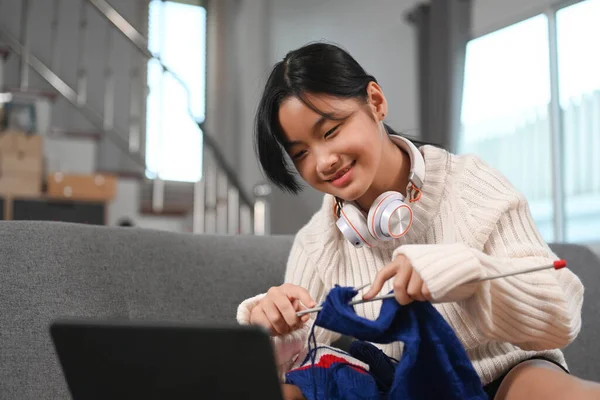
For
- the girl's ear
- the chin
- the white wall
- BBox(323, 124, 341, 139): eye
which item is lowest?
the chin

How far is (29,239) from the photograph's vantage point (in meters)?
1.18

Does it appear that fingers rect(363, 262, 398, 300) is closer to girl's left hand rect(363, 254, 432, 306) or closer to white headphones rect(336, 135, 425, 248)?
girl's left hand rect(363, 254, 432, 306)

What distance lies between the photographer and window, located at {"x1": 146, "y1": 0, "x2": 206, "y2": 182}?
5.39 m

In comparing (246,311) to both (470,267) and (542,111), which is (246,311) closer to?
(470,267)

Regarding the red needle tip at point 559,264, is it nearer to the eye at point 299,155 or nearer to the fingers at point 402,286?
the fingers at point 402,286

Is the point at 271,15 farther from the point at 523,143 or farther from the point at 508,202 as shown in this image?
the point at 508,202

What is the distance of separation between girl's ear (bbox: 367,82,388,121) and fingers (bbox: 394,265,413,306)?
350 mm

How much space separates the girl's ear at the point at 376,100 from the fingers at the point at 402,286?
1.15 ft

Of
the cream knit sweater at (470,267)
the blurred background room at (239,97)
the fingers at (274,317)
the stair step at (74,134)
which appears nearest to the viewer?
the cream knit sweater at (470,267)

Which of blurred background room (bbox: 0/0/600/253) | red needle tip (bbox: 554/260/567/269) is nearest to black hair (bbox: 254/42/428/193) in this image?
red needle tip (bbox: 554/260/567/269)

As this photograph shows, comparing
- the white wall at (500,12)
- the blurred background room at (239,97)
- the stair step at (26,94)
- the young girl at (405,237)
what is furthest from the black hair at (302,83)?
the stair step at (26,94)

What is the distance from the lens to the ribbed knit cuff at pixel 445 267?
0.84 meters

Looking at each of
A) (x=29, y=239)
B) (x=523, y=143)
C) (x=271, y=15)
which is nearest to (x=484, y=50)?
(x=523, y=143)

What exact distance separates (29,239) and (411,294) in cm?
70
